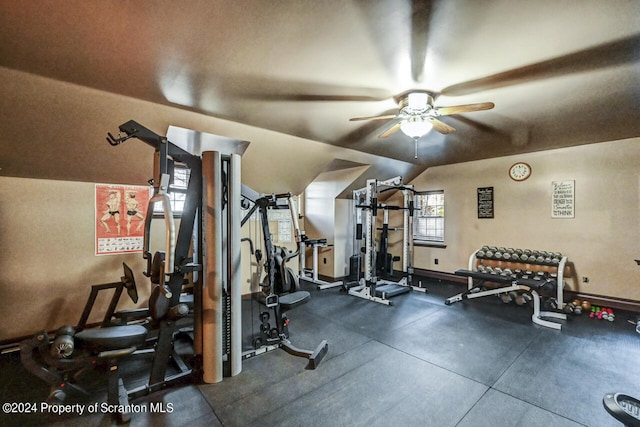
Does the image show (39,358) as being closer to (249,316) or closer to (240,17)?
(249,316)

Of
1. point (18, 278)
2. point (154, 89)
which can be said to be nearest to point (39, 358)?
point (18, 278)

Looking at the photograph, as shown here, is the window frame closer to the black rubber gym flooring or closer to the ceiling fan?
the black rubber gym flooring

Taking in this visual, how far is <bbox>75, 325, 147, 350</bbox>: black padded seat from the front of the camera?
1911mm

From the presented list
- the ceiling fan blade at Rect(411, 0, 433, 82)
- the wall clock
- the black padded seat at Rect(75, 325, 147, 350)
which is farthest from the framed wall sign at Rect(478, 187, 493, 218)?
the black padded seat at Rect(75, 325, 147, 350)

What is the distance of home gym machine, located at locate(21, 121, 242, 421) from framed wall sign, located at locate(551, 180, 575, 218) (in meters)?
5.14

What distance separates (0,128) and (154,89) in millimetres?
1432

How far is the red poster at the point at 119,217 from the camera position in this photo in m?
3.52

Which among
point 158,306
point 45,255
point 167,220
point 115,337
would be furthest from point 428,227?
point 45,255

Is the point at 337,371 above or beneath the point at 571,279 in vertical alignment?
beneath

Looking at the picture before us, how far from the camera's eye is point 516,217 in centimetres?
498

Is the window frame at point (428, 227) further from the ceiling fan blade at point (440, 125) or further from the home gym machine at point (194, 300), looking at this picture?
the home gym machine at point (194, 300)

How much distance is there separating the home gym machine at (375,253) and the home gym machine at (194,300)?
282 cm

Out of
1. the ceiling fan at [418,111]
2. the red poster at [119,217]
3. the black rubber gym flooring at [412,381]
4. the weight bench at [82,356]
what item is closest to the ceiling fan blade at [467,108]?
the ceiling fan at [418,111]

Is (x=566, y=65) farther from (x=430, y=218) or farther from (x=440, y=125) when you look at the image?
(x=430, y=218)
